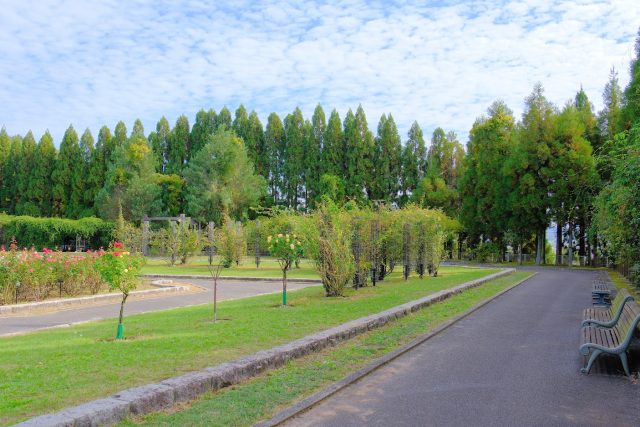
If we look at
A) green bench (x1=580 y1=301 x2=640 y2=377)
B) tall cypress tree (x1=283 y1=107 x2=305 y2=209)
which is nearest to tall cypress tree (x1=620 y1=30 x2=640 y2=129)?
green bench (x1=580 y1=301 x2=640 y2=377)

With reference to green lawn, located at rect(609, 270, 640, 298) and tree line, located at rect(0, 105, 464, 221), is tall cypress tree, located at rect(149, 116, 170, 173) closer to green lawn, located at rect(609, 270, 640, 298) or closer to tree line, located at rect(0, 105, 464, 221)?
tree line, located at rect(0, 105, 464, 221)

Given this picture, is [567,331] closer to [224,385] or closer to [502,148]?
[224,385]

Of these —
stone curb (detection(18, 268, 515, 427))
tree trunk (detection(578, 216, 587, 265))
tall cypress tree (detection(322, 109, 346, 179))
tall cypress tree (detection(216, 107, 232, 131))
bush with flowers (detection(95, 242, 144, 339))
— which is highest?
tall cypress tree (detection(216, 107, 232, 131))

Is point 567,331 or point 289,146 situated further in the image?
point 289,146

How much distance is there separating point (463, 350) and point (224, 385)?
3743 millimetres

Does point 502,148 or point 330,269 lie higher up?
point 502,148

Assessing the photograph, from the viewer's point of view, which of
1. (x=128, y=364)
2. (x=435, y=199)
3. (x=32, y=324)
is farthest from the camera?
(x=435, y=199)

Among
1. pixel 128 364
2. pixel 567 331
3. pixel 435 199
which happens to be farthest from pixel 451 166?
pixel 128 364

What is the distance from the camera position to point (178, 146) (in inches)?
2744

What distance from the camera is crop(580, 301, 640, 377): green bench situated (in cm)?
606

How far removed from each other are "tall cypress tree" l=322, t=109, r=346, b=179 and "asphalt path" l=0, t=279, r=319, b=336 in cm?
4300

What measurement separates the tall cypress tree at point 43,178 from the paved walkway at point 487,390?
66822 millimetres

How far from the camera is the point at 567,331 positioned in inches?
365

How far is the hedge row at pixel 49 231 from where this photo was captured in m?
44.7
